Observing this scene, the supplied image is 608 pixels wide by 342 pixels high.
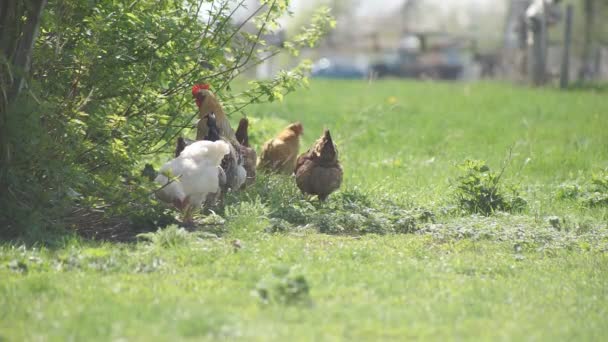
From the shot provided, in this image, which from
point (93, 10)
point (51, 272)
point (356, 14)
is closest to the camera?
point (51, 272)

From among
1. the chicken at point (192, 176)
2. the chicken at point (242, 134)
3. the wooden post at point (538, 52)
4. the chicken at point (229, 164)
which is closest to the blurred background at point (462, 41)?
the wooden post at point (538, 52)

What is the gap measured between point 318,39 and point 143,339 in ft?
15.4

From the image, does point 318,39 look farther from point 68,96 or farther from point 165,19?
point 68,96

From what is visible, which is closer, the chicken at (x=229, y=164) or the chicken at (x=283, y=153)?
the chicken at (x=229, y=164)

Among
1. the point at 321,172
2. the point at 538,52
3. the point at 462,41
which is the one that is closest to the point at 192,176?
the point at 321,172

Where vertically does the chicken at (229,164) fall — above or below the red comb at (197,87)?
below

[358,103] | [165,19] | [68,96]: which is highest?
[165,19]

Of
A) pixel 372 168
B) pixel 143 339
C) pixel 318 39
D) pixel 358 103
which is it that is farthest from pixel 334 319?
pixel 358 103

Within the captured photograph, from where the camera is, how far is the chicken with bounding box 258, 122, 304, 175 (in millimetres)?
8703

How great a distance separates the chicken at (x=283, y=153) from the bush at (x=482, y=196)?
1.76 m

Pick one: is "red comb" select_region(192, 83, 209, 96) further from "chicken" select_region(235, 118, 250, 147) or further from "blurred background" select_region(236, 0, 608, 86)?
"blurred background" select_region(236, 0, 608, 86)

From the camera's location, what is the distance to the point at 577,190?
834 cm

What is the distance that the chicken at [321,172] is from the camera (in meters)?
7.67

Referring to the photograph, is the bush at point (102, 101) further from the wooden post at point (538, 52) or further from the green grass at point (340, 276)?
the wooden post at point (538, 52)
